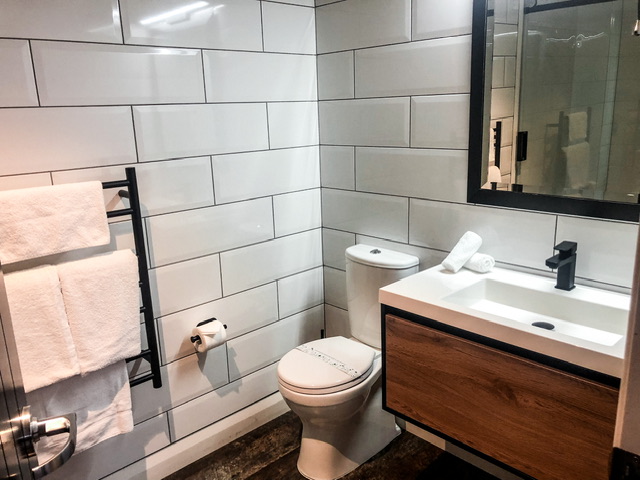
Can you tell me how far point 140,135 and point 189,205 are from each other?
32cm

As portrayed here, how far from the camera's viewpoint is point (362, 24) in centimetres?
203

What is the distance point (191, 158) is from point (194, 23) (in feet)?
1.62

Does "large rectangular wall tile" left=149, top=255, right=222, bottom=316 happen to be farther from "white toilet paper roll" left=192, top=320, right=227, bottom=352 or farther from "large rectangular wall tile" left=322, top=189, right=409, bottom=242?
"large rectangular wall tile" left=322, top=189, right=409, bottom=242

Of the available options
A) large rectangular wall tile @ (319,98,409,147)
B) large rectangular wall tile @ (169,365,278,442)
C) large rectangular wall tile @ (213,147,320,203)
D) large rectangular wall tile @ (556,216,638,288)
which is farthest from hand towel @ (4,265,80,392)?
large rectangular wall tile @ (556,216,638,288)

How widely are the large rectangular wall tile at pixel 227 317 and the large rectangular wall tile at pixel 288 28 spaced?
1.05 metres

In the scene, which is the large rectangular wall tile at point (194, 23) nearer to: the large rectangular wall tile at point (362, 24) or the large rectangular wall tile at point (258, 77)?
the large rectangular wall tile at point (258, 77)

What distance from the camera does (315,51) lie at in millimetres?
2256

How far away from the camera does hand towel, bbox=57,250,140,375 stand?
151 cm

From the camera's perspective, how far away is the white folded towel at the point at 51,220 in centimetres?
139

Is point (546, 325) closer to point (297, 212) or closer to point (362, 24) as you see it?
point (297, 212)

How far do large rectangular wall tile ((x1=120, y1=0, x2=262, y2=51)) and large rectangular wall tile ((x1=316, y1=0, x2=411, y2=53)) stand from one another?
32cm

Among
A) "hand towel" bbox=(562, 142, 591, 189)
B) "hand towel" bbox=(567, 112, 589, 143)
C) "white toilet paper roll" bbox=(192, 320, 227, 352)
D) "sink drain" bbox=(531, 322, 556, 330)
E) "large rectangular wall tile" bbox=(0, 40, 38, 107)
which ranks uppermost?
"large rectangular wall tile" bbox=(0, 40, 38, 107)

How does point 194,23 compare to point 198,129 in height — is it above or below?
above

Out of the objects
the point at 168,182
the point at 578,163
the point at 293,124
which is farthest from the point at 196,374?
the point at 578,163
